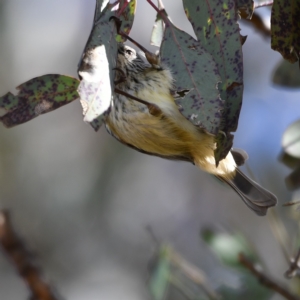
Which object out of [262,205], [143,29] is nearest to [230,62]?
[262,205]

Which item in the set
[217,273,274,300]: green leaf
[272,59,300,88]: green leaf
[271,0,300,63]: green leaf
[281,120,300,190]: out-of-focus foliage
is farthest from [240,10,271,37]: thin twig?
[217,273,274,300]: green leaf

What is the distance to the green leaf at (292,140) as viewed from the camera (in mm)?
1636

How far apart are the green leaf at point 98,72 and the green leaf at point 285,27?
33 cm

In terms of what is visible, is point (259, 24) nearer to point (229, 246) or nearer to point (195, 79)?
point (229, 246)

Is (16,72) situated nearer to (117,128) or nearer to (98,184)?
(98,184)

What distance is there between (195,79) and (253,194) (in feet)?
2.84

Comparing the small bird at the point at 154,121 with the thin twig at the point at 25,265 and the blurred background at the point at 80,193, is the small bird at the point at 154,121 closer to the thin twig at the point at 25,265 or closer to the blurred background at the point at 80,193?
the thin twig at the point at 25,265

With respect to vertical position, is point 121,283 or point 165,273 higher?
point 165,273

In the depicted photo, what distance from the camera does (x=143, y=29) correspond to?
347cm

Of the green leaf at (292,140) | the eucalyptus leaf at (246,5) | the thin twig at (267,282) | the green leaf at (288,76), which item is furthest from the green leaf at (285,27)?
the thin twig at (267,282)

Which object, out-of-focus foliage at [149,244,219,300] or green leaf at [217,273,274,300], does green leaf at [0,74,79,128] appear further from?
green leaf at [217,273,274,300]

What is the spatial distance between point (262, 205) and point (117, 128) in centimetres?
52

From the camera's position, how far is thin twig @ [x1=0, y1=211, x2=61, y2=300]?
176 centimetres

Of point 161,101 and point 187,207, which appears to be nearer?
point 161,101
